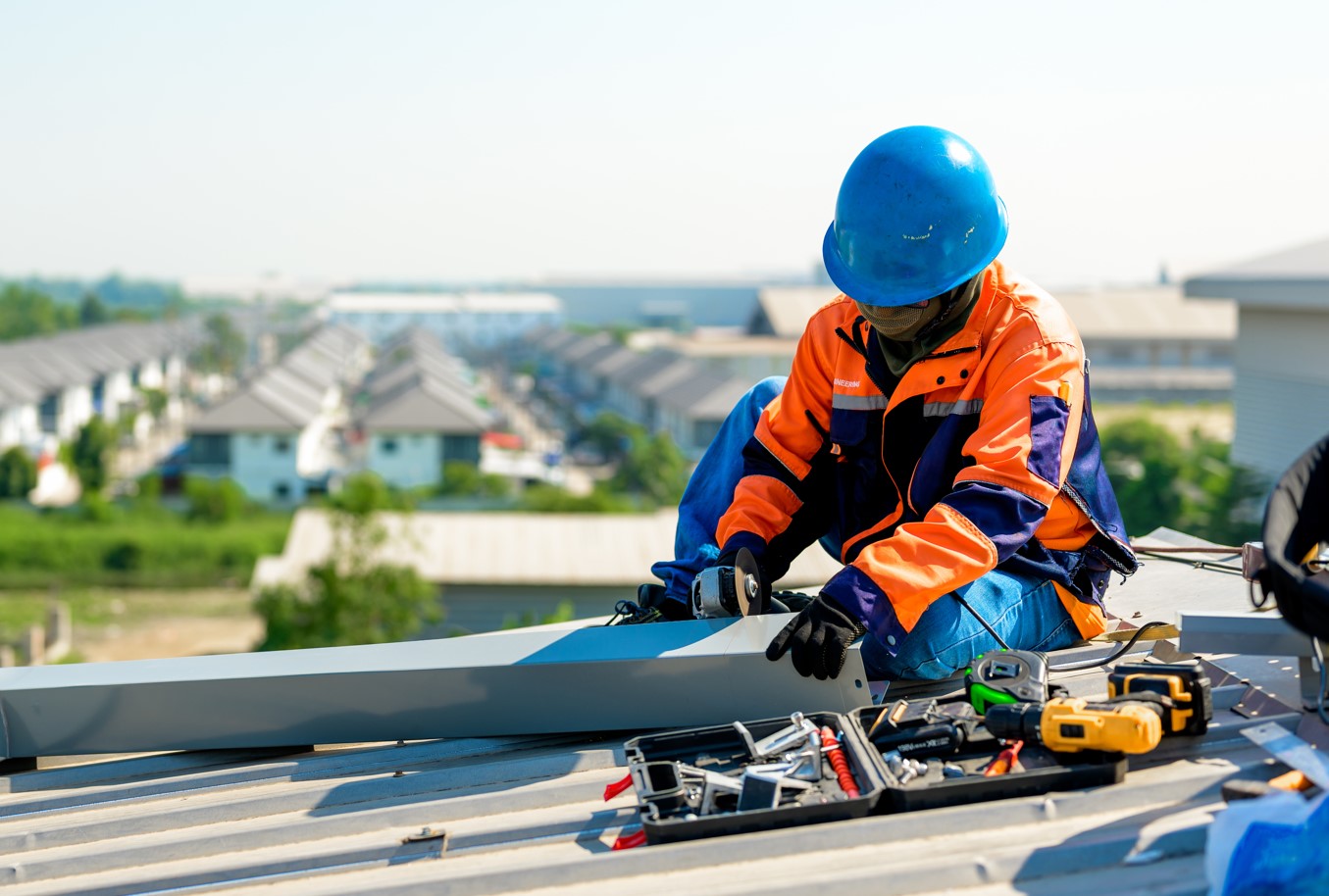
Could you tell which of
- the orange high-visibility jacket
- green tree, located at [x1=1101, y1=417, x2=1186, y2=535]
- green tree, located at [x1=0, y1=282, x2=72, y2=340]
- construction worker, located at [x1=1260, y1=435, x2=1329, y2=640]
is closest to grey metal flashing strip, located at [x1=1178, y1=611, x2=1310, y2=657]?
construction worker, located at [x1=1260, y1=435, x2=1329, y2=640]

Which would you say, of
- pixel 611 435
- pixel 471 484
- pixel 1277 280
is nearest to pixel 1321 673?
pixel 1277 280

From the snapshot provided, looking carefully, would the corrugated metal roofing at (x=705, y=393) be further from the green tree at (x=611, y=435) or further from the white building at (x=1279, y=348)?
the white building at (x=1279, y=348)

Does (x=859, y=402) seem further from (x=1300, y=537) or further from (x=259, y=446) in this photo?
(x=259, y=446)

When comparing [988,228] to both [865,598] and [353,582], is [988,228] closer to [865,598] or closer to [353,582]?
[865,598]

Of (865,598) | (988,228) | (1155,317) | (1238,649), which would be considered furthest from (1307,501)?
(1155,317)


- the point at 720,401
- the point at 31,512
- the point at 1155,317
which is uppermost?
the point at 1155,317

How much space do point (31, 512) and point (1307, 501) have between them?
34748 mm

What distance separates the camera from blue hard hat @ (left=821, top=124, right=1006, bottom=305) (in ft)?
9.70

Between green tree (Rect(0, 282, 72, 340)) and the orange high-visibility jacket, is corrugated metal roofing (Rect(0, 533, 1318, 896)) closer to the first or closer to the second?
the orange high-visibility jacket

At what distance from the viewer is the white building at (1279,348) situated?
1131cm

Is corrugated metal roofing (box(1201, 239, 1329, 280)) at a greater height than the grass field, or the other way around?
corrugated metal roofing (box(1201, 239, 1329, 280))

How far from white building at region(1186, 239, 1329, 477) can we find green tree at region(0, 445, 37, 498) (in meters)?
32.0

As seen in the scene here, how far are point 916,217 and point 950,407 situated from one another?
0.48 m

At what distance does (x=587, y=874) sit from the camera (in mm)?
2107
